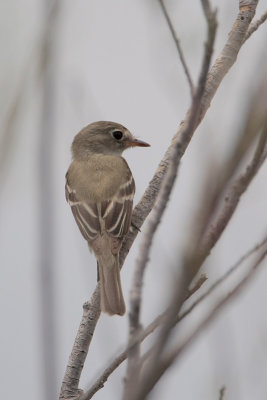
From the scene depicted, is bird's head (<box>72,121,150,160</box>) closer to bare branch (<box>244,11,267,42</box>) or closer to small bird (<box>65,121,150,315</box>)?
small bird (<box>65,121,150,315</box>)

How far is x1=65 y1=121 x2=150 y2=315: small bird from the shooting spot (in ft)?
17.0

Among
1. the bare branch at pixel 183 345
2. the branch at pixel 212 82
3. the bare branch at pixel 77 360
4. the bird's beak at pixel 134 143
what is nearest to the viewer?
the bare branch at pixel 183 345

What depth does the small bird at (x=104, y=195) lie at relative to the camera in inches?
204

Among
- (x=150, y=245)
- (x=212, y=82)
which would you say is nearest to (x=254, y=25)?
(x=212, y=82)

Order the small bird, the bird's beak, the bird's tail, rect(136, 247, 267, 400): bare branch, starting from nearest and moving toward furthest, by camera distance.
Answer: rect(136, 247, 267, 400): bare branch
the bird's tail
the small bird
the bird's beak

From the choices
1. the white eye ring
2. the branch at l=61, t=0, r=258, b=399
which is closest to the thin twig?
the branch at l=61, t=0, r=258, b=399

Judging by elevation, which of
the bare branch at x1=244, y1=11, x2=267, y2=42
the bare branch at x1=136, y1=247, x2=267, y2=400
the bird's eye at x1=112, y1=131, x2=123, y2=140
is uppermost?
the bird's eye at x1=112, y1=131, x2=123, y2=140

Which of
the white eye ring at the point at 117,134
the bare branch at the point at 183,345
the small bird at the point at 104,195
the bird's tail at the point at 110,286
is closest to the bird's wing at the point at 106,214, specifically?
the small bird at the point at 104,195

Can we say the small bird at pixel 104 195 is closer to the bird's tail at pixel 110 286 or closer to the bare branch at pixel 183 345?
the bird's tail at pixel 110 286

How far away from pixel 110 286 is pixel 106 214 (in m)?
1.10

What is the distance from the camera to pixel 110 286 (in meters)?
4.93

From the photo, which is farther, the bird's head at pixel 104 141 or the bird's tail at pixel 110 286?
the bird's head at pixel 104 141

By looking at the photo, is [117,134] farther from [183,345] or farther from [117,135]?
[183,345]

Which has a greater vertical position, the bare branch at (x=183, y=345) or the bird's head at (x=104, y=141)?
the bird's head at (x=104, y=141)
